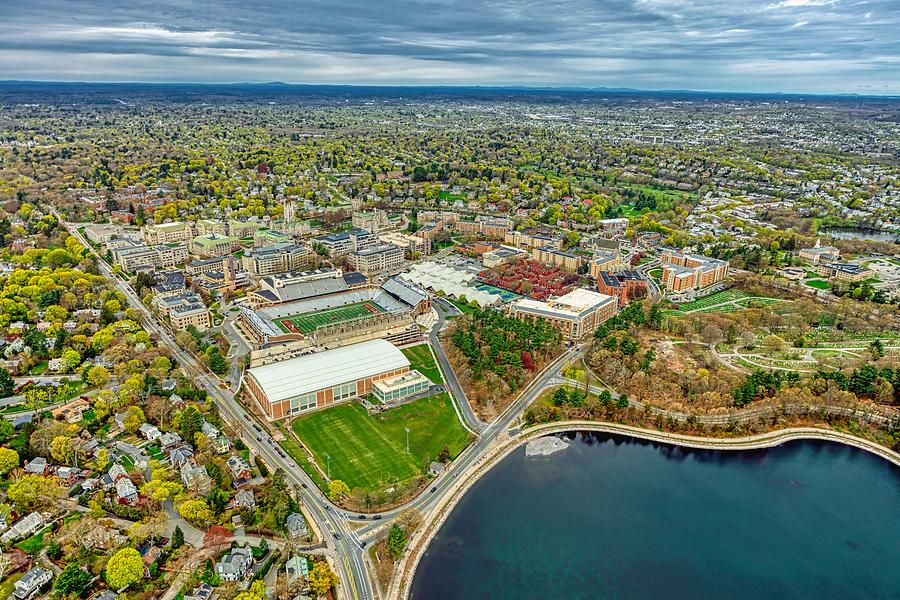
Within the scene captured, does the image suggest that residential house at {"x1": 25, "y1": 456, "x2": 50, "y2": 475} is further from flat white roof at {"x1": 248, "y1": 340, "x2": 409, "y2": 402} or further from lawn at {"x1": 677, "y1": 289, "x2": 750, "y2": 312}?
lawn at {"x1": 677, "y1": 289, "x2": 750, "y2": 312}

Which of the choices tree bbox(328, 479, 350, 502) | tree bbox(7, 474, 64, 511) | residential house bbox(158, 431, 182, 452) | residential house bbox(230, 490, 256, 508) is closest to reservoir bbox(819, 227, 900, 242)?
tree bbox(328, 479, 350, 502)

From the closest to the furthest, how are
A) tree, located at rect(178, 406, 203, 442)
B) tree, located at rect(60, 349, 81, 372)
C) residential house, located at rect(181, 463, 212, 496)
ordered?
1. residential house, located at rect(181, 463, 212, 496)
2. tree, located at rect(178, 406, 203, 442)
3. tree, located at rect(60, 349, 81, 372)

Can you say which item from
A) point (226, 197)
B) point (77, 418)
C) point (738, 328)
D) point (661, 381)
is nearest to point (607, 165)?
point (226, 197)

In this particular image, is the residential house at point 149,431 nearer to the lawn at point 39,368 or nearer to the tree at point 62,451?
the tree at point 62,451

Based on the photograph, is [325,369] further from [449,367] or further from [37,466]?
[37,466]

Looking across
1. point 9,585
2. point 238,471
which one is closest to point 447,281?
point 238,471

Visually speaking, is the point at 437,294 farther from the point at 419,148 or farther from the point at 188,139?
the point at 188,139
